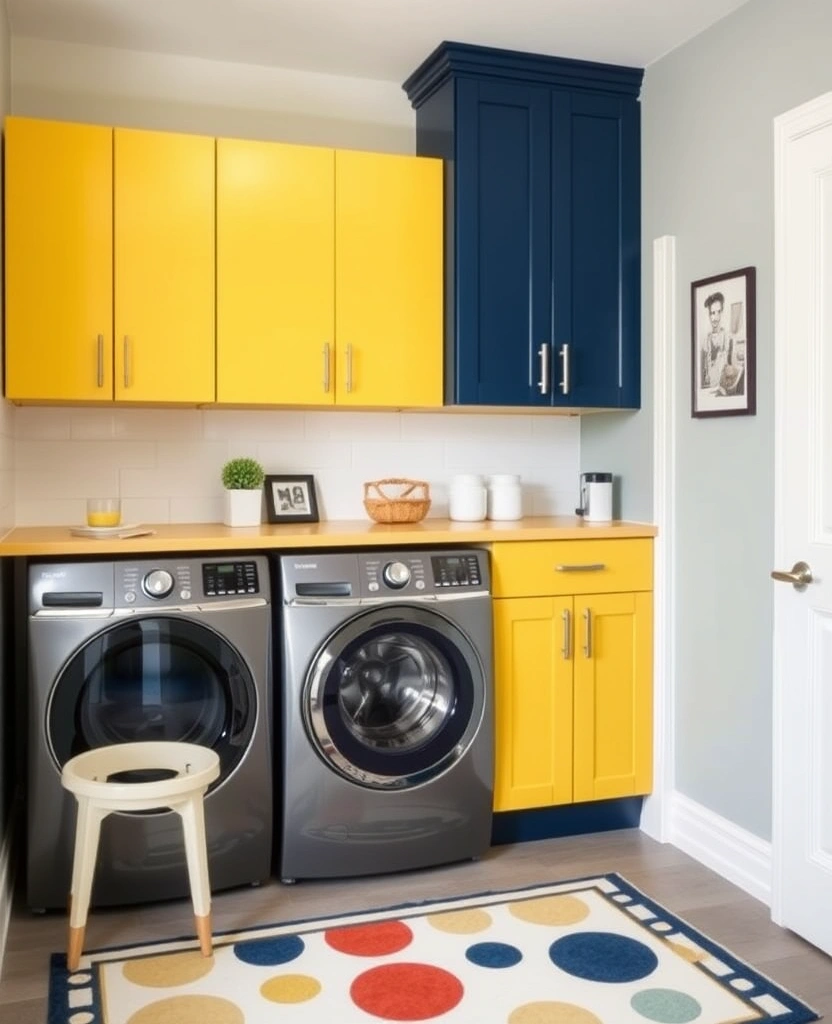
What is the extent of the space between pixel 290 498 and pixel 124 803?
134cm

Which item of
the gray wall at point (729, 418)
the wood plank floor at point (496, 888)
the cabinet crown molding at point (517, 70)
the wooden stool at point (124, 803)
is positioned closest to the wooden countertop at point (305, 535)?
the gray wall at point (729, 418)

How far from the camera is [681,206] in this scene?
3238 millimetres

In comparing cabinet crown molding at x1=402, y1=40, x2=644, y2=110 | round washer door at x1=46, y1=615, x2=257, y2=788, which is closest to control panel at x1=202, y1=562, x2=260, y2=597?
round washer door at x1=46, y1=615, x2=257, y2=788

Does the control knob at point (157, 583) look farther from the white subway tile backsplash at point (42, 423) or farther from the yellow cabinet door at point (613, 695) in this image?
the yellow cabinet door at point (613, 695)

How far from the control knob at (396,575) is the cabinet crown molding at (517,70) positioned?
1554mm

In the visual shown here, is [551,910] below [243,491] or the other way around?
below

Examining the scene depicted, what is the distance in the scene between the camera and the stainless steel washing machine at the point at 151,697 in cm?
269

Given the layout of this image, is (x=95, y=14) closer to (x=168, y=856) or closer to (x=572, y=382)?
(x=572, y=382)

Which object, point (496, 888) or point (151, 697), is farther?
point (496, 888)

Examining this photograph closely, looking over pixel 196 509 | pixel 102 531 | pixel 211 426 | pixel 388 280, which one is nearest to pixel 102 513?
pixel 102 531

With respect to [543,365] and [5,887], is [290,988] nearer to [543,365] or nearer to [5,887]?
[5,887]

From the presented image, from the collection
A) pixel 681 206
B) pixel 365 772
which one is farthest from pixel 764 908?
pixel 681 206

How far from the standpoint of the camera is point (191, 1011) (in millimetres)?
2256

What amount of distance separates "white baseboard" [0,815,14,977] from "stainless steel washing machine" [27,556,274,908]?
0.06 metres
